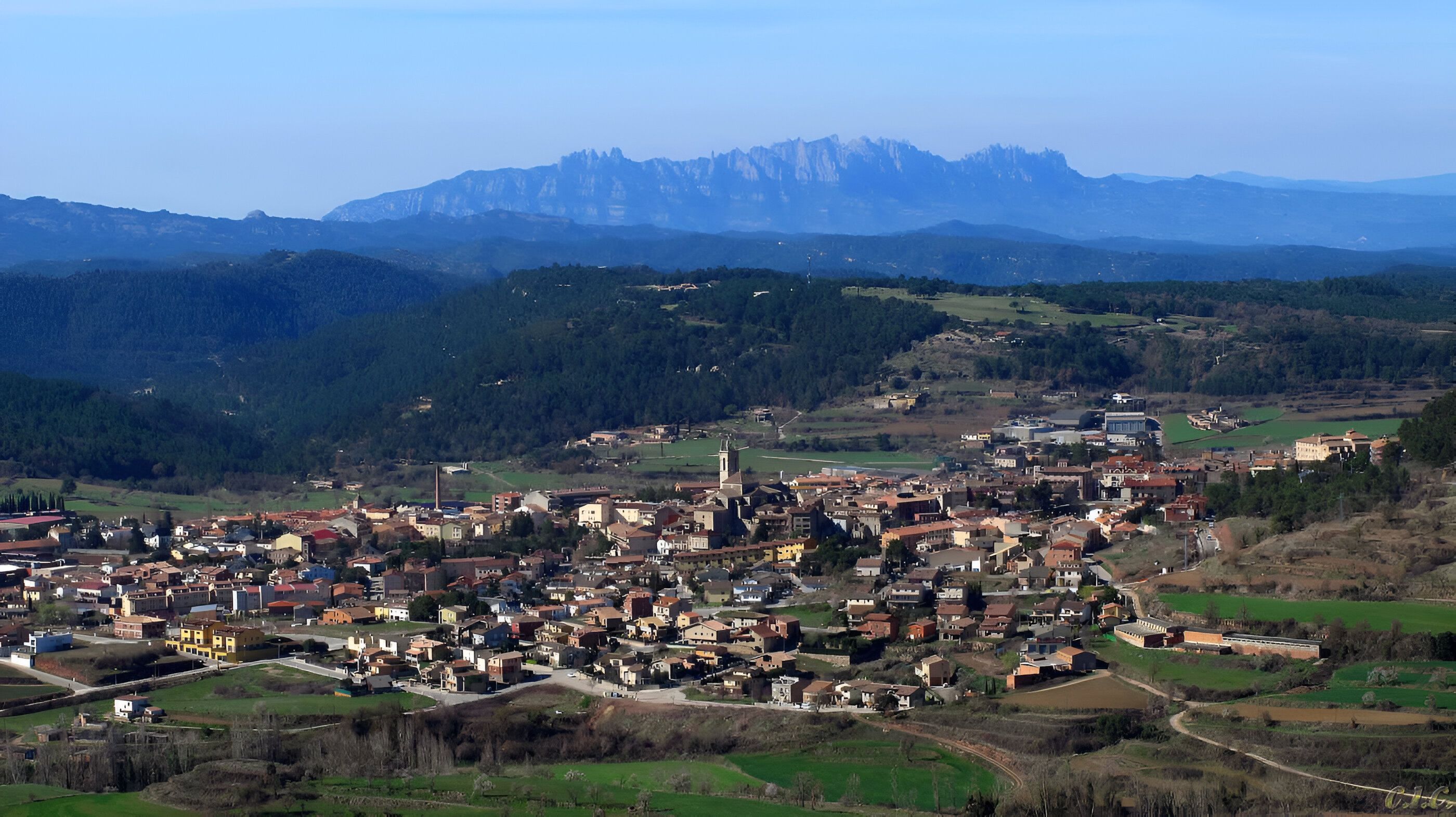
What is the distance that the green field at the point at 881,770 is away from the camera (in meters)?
25.7

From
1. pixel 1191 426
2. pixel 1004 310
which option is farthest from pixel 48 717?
pixel 1004 310

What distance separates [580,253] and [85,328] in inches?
2754

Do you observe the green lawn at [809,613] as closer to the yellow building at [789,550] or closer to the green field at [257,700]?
the yellow building at [789,550]

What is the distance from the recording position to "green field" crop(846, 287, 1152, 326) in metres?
80.6

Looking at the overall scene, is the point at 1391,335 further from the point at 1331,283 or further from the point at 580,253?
the point at 580,253

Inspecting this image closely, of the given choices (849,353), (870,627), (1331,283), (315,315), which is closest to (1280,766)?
(870,627)

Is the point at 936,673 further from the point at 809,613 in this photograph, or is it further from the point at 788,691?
the point at 809,613

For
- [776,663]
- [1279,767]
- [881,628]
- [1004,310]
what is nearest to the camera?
[1279,767]

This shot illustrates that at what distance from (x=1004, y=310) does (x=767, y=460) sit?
25.6m

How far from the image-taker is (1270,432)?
60.3 meters

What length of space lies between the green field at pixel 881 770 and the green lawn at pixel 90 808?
7296 mm

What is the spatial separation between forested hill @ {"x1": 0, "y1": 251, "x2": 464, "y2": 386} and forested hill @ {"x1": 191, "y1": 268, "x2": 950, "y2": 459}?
7.20 meters

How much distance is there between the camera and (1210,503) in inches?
1730

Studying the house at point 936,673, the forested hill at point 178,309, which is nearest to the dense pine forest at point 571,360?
the forested hill at point 178,309
